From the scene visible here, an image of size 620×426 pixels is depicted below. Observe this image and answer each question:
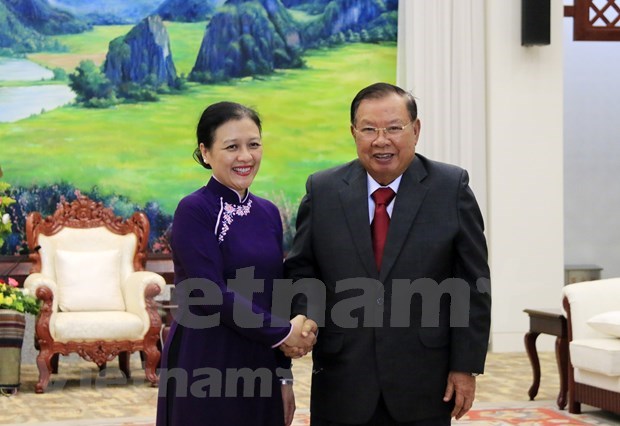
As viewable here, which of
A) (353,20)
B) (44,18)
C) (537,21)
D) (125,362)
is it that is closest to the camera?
(125,362)

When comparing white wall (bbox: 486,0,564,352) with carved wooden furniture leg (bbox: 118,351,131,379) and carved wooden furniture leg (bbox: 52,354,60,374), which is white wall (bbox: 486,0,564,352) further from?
carved wooden furniture leg (bbox: 52,354,60,374)

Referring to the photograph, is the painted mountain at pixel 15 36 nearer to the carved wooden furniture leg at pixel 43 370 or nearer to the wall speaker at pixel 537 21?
the carved wooden furniture leg at pixel 43 370

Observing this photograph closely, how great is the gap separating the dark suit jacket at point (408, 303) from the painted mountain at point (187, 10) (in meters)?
6.41

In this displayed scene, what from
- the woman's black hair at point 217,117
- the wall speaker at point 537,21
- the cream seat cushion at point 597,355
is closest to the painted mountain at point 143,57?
the wall speaker at point 537,21

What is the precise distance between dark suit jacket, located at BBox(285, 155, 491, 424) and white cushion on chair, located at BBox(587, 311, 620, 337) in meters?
3.10

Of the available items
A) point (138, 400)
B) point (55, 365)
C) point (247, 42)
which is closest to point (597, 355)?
point (138, 400)

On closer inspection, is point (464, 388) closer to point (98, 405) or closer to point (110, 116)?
point (98, 405)

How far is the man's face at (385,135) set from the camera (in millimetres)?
2545

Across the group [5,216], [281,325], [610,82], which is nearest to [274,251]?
[281,325]

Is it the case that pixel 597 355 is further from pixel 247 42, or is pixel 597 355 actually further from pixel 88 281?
pixel 247 42

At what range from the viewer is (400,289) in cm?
253

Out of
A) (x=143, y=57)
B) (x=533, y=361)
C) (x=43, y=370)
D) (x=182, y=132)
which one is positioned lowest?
(x=43, y=370)

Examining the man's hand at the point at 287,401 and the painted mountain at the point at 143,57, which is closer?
the man's hand at the point at 287,401

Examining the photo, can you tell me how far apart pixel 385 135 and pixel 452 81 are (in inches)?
247
